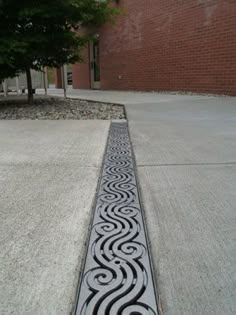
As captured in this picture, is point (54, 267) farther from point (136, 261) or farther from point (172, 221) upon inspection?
point (172, 221)

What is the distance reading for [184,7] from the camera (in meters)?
8.09

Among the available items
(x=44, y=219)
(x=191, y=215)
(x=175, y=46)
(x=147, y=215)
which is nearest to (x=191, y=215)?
(x=191, y=215)

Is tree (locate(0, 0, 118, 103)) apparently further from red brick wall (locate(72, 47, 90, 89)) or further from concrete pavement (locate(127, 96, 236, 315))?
red brick wall (locate(72, 47, 90, 89))

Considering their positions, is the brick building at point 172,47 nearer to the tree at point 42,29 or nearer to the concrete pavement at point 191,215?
the tree at point 42,29

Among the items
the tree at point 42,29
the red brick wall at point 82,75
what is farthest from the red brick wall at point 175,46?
the tree at point 42,29

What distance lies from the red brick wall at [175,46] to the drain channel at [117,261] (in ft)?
20.2

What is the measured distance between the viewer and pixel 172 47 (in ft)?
28.9

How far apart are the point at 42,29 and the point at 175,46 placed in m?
4.52

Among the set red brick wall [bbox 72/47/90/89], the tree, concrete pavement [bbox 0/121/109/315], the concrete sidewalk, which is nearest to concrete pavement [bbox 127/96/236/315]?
the concrete sidewalk

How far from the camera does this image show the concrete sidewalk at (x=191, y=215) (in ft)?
3.37

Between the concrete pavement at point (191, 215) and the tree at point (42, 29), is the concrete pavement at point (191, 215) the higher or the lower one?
the lower one

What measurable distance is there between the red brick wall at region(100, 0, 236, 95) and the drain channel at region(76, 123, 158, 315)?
6142 millimetres

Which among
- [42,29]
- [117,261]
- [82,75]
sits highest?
[42,29]

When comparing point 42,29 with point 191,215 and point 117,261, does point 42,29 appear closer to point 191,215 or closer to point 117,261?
point 191,215
